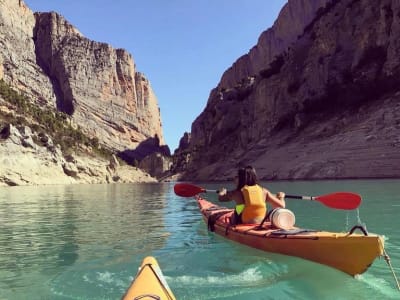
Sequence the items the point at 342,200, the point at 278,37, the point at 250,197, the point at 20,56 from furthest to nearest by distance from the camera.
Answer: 1. the point at 20,56
2. the point at 278,37
3. the point at 250,197
4. the point at 342,200

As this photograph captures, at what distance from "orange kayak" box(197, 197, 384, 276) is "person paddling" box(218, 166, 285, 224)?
27 cm

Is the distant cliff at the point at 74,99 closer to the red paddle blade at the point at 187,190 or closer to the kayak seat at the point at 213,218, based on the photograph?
the red paddle blade at the point at 187,190

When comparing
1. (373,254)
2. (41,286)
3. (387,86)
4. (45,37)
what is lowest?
(41,286)

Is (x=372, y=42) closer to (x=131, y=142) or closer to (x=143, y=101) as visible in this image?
(x=131, y=142)

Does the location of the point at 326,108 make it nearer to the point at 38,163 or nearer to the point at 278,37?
the point at 38,163

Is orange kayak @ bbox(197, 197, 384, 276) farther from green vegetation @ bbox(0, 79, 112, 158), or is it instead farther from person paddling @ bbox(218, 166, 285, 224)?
green vegetation @ bbox(0, 79, 112, 158)

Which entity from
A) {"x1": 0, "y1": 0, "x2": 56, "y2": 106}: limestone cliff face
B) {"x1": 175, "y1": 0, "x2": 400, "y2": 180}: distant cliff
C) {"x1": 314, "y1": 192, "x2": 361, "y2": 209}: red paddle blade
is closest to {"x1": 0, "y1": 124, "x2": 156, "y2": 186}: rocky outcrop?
{"x1": 175, "y1": 0, "x2": 400, "y2": 180}: distant cliff

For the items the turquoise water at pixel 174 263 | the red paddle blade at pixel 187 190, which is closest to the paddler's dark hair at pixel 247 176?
the turquoise water at pixel 174 263

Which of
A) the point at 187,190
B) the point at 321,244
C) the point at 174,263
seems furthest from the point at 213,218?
the point at 321,244

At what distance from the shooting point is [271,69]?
239ft

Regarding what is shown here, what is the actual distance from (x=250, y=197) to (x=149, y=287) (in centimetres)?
544

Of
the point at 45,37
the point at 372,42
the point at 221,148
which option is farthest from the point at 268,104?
the point at 45,37

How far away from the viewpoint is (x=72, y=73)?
119m

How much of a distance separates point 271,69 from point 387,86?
25.9 m
